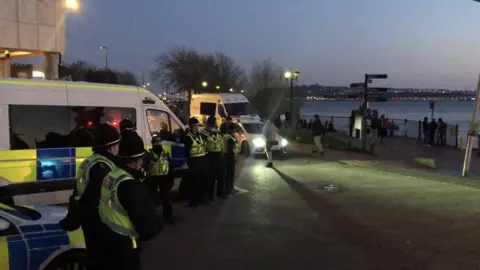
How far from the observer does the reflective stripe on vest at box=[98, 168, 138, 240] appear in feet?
11.9

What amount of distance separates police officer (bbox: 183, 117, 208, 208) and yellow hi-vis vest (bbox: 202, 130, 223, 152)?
368mm

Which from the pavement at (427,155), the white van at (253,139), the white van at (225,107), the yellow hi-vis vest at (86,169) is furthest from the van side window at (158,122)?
the white van at (225,107)

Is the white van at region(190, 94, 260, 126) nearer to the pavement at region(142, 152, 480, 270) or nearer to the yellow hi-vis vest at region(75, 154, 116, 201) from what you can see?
the pavement at region(142, 152, 480, 270)

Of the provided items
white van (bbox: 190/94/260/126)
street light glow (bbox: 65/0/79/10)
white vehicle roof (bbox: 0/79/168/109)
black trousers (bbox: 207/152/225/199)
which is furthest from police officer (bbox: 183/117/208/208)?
white van (bbox: 190/94/260/126)

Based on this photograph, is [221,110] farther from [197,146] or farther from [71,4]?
[197,146]

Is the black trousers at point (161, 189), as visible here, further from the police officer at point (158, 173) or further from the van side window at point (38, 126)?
the van side window at point (38, 126)

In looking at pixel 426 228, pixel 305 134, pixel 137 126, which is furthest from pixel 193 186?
pixel 305 134

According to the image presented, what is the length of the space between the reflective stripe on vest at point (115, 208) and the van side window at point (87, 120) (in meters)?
6.34

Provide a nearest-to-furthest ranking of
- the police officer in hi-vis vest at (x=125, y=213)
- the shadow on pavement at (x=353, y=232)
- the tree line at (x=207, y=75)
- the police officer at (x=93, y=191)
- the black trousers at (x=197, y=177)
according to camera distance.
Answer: the police officer in hi-vis vest at (x=125, y=213)
the police officer at (x=93, y=191)
the shadow on pavement at (x=353, y=232)
the black trousers at (x=197, y=177)
the tree line at (x=207, y=75)

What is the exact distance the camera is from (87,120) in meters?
10.4

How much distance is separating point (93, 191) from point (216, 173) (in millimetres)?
7717

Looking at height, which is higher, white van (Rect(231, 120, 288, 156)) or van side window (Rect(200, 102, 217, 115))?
van side window (Rect(200, 102, 217, 115))

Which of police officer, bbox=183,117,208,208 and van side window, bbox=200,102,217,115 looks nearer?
police officer, bbox=183,117,208,208

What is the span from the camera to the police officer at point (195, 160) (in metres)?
10.5
